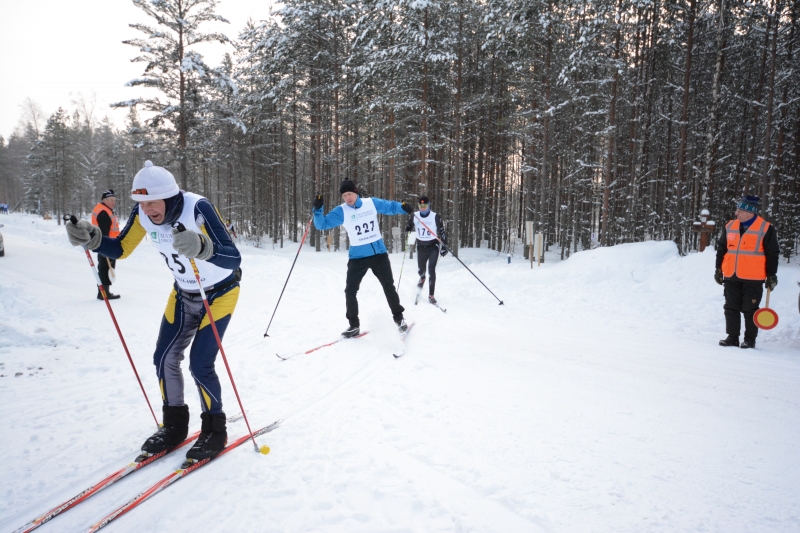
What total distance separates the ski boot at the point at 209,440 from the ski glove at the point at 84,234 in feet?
5.21

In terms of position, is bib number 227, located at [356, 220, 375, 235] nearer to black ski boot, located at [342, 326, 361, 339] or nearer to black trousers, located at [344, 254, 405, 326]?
black trousers, located at [344, 254, 405, 326]

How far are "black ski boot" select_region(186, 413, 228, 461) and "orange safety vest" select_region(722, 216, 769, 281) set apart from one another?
7.18 m

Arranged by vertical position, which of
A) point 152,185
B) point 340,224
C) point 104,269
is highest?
point 152,185

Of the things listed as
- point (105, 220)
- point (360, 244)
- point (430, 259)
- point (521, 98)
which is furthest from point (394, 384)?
point (521, 98)

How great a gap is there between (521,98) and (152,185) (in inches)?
789

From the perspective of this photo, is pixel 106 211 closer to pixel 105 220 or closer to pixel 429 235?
pixel 105 220

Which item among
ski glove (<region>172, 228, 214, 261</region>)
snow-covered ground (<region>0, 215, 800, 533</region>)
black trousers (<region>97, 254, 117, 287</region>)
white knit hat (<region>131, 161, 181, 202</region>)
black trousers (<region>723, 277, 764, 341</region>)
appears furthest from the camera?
black trousers (<region>97, 254, 117, 287</region>)

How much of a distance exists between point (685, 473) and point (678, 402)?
4.52 ft

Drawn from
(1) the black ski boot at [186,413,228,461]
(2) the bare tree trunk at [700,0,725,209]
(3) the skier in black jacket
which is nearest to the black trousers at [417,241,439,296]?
(3) the skier in black jacket

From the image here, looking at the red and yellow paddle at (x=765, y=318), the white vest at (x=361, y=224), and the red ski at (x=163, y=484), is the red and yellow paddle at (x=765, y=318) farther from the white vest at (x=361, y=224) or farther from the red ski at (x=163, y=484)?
the red ski at (x=163, y=484)

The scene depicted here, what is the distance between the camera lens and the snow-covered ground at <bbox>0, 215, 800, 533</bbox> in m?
2.30

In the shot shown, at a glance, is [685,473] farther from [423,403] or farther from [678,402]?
[423,403]

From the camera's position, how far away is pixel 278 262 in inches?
599

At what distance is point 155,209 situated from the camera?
8.73 feet
